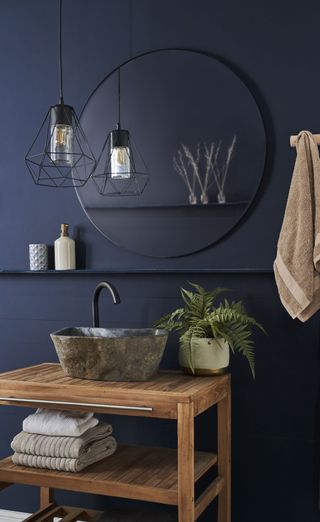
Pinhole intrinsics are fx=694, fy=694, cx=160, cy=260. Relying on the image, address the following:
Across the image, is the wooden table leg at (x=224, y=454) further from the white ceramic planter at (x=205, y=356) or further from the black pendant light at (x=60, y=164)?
the black pendant light at (x=60, y=164)

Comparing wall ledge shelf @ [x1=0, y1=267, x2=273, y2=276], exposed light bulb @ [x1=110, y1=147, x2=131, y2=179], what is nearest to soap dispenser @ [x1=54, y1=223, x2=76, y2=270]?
wall ledge shelf @ [x1=0, y1=267, x2=273, y2=276]

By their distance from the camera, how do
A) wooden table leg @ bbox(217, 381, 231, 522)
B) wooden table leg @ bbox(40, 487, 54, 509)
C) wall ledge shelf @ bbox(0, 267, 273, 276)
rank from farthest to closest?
1. wooden table leg @ bbox(40, 487, 54, 509)
2. wall ledge shelf @ bbox(0, 267, 273, 276)
3. wooden table leg @ bbox(217, 381, 231, 522)

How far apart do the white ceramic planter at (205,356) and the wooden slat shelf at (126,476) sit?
0.33 metres

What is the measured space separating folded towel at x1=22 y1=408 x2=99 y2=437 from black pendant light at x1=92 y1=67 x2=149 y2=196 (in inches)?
36.8

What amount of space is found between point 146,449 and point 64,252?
2.87 ft

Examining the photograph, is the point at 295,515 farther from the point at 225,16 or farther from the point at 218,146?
the point at 225,16

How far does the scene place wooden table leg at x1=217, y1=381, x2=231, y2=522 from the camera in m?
2.58

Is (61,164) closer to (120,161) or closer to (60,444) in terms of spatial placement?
(120,161)

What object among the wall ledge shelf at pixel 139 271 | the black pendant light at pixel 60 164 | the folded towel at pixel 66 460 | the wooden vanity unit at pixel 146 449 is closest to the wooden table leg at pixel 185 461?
the wooden vanity unit at pixel 146 449

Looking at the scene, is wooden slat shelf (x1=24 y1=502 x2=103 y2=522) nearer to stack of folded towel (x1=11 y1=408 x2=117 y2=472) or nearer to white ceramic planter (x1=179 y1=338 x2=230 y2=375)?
stack of folded towel (x1=11 y1=408 x2=117 y2=472)

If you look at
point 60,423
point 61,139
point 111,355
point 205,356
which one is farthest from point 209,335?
point 61,139

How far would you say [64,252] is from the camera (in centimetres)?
292

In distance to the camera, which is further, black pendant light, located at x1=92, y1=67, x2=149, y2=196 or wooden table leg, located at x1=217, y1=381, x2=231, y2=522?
black pendant light, located at x1=92, y1=67, x2=149, y2=196

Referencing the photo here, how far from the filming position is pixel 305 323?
2625 mm
